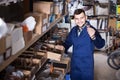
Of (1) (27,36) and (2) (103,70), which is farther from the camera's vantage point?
(2) (103,70)

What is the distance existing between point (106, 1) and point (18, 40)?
439cm

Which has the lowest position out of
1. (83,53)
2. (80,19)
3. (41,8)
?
(83,53)

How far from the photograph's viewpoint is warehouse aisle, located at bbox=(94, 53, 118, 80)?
435cm

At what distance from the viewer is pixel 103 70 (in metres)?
4.70

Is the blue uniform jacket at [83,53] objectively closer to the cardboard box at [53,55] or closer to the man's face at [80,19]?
the man's face at [80,19]

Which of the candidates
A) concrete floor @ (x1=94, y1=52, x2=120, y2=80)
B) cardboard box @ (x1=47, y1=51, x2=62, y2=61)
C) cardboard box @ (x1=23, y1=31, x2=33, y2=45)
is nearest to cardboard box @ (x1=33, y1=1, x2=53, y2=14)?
cardboard box @ (x1=47, y1=51, x2=62, y2=61)

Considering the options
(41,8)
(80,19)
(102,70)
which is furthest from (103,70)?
(41,8)

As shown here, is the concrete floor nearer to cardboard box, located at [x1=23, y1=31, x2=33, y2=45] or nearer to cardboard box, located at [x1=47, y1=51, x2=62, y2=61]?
cardboard box, located at [x1=47, y1=51, x2=62, y2=61]

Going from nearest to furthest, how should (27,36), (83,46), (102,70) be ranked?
(27,36), (83,46), (102,70)

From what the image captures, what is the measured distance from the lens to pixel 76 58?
2.92 meters

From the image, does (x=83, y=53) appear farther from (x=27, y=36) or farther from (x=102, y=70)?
(x=102, y=70)

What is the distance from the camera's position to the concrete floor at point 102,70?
4348mm

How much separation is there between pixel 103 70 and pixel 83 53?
196 cm

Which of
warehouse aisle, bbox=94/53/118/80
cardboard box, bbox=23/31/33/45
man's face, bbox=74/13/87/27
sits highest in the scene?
cardboard box, bbox=23/31/33/45
